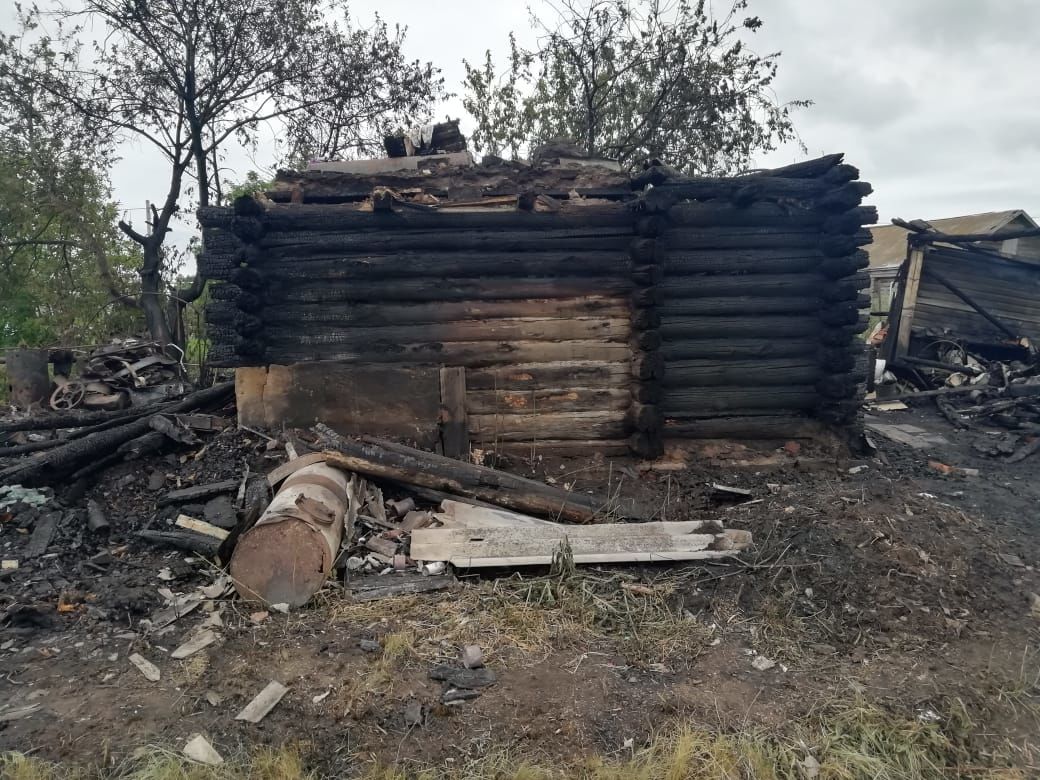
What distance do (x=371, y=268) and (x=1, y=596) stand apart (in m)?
4.16

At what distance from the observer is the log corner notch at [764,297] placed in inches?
276

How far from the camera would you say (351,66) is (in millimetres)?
15477

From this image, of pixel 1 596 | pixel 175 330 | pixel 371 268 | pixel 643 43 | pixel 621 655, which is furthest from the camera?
pixel 643 43

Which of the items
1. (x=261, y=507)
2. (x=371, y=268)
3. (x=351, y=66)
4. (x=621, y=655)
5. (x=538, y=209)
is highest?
(x=351, y=66)

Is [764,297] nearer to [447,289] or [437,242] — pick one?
[447,289]

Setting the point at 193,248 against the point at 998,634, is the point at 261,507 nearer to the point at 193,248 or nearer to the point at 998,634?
the point at 998,634

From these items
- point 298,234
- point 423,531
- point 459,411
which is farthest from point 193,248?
point 423,531

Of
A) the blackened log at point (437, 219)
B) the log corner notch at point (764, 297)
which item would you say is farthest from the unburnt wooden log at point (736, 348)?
the blackened log at point (437, 219)

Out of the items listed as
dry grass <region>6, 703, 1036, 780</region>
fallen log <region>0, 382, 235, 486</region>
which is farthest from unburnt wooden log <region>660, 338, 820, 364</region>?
fallen log <region>0, 382, 235, 486</region>

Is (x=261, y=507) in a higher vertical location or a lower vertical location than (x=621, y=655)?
higher

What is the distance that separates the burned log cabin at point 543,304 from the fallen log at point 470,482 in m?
1.05

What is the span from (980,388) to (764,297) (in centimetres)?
656

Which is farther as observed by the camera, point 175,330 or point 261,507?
point 175,330

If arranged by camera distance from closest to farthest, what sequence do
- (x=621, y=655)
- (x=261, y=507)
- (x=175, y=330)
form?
(x=621, y=655) < (x=261, y=507) < (x=175, y=330)
